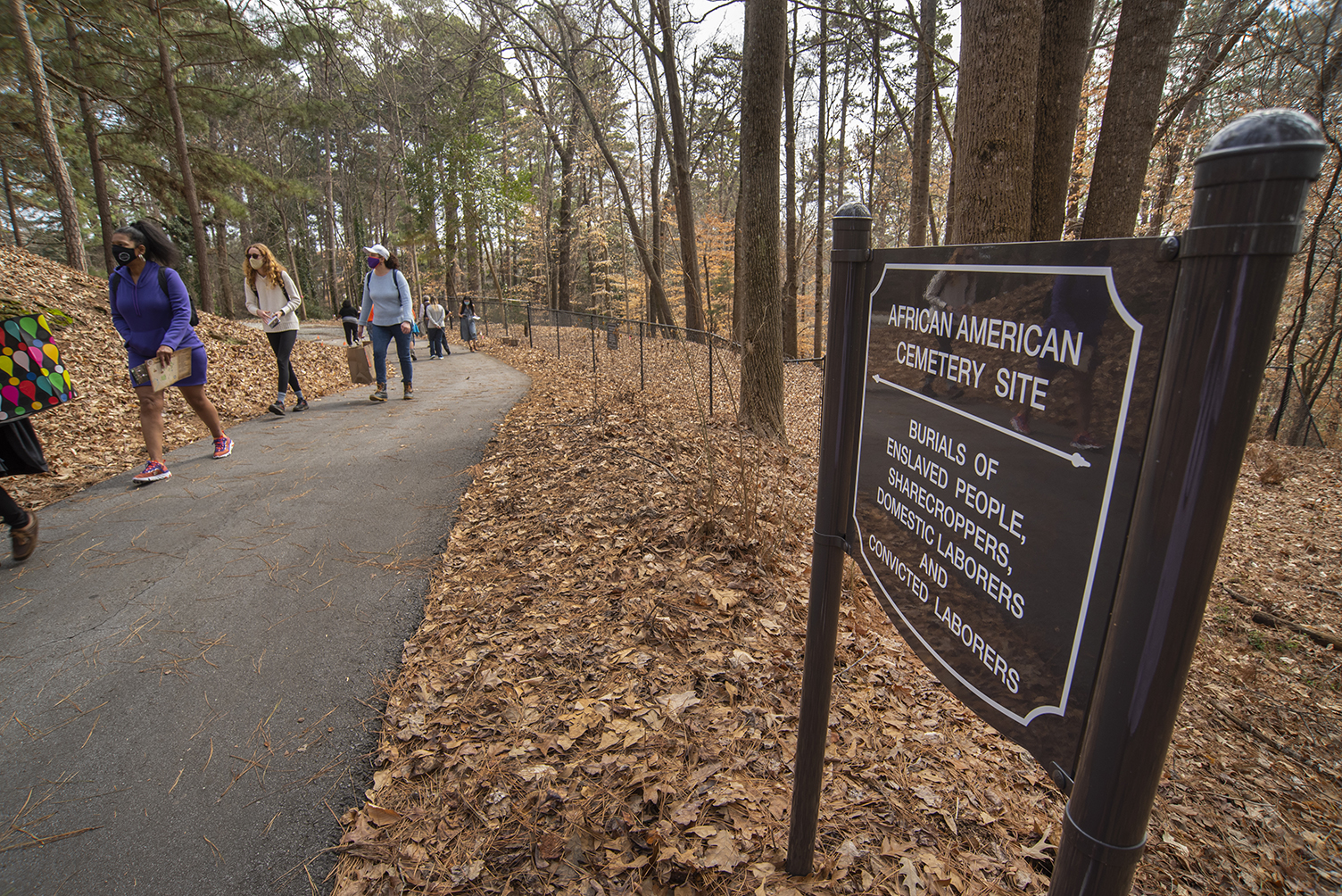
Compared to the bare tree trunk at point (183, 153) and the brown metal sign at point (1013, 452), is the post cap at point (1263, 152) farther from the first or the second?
the bare tree trunk at point (183, 153)

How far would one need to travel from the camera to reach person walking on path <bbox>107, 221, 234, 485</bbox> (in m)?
5.07

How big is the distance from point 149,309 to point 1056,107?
7822 mm

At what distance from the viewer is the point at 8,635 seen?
324cm

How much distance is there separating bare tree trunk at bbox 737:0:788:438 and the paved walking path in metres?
3.65

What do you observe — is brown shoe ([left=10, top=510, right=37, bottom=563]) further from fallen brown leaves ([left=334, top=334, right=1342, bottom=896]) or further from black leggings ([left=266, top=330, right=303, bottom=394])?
black leggings ([left=266, top=330, right=303, bottom=394])

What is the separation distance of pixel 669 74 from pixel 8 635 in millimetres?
14626

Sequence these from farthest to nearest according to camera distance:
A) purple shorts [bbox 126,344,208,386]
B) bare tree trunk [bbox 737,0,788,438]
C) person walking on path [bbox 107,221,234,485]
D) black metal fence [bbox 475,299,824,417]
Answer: black metal fence [bbox 475,299,824,417], bare tree trunk [bbox 737,0,788,438], purple shorts [bbox 126,344,208,386], person walking on path [bbox 107,221,234,485]

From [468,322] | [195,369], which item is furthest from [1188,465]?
[468,322]

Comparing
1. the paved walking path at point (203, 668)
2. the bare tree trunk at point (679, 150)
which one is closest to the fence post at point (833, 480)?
the paved walking path at point (203, 668)

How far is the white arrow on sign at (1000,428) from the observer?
3.25ft

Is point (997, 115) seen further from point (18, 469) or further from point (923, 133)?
point (923, 133)

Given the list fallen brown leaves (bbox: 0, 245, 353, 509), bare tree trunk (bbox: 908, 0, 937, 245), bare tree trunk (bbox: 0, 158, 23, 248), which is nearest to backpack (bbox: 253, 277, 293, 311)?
fallen brown leaves (bbox: 0, 245, 353, 509)

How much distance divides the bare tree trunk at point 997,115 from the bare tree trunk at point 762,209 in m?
2.65

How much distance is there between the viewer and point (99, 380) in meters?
7.54
